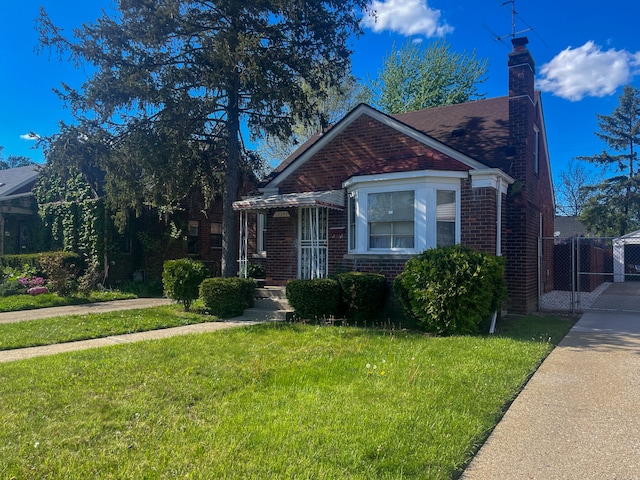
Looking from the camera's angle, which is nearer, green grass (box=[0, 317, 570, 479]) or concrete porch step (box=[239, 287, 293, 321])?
green grass (box=[0, 317, 570, 479])

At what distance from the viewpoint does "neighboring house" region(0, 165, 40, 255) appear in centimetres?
1830

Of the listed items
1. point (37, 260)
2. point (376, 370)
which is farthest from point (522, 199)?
point (37, 260)

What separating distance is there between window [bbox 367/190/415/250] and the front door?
5.35ft

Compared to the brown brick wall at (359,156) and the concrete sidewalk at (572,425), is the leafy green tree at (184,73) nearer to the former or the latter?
the brown brick wall at (359,156)

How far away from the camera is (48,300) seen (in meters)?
12.9

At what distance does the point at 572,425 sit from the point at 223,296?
7659 millimetres

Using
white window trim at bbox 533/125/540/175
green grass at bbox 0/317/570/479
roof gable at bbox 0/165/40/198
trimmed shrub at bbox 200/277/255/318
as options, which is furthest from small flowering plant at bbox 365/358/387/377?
roof gable at bbox 0/165/40/198

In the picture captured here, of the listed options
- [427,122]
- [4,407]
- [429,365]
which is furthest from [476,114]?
[4,407]

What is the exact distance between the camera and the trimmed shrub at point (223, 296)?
10.3m

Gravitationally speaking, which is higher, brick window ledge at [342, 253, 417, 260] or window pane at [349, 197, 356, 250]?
window pane at [349, 197, 356, 250]

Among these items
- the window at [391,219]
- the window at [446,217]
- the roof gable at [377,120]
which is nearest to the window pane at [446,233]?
the window at [446,217]

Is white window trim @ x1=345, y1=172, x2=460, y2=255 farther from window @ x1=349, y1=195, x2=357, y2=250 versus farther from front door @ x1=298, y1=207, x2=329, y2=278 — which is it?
front door @ x1=298, y1=207, x2=329, y2=278

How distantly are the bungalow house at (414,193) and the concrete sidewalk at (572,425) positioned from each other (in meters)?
4.04

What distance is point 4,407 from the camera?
14.1 ft
